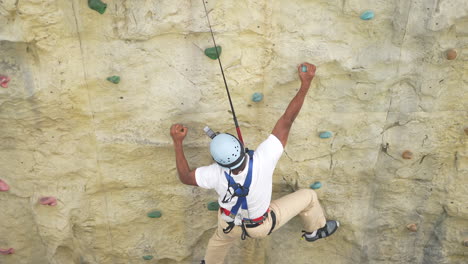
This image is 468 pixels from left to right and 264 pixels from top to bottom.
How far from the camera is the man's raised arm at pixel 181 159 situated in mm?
2824

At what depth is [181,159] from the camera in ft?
9.31

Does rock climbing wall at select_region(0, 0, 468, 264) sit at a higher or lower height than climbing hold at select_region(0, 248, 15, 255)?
higher

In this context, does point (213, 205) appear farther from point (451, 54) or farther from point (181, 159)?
point (451, 54)

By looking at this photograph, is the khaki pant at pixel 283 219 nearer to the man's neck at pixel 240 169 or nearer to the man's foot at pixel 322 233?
the man's foot at pixel 322 233

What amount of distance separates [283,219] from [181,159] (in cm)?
83

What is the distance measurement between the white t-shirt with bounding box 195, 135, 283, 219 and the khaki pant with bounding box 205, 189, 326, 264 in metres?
0.21

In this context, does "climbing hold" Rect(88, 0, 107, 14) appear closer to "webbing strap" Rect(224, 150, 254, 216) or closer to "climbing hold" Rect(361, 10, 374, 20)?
"webbing strap" Rect(224, 150, 254, 216)

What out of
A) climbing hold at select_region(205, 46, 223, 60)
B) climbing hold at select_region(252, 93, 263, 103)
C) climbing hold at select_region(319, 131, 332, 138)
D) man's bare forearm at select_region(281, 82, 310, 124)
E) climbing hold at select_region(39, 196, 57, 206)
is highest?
climbing hold at select_region(205, 46, 223, 60)

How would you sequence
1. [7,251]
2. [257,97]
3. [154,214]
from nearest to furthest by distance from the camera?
[257,97] < [154,214] < [7,251]

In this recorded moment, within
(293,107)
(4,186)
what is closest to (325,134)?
(293,107)

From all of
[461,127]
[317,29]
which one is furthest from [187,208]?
[461,127]

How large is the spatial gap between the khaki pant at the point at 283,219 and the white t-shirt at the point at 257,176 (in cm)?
21

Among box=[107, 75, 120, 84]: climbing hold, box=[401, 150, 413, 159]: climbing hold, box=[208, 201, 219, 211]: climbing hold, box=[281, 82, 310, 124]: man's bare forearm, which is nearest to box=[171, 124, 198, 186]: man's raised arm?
box=[107, 75, 120, 84]: climbing hold

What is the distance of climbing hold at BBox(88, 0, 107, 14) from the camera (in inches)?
98.5
